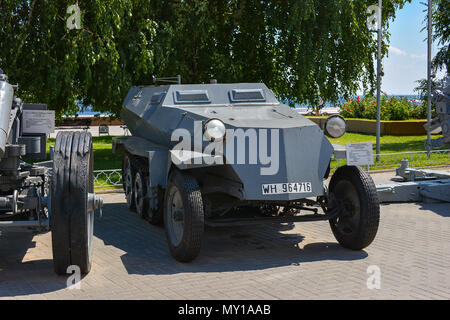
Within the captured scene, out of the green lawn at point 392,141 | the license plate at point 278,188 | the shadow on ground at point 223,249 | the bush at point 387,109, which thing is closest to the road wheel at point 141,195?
the shadow on ground at point 223,249

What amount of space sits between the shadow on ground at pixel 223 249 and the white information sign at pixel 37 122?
1840 millimetres

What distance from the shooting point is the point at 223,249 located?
26.9 ft

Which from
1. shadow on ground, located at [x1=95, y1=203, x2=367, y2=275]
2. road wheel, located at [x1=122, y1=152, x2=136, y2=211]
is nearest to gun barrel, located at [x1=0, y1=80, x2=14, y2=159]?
shadow on ground, located at [x1=95, y1=203, x2=367, y2=275]

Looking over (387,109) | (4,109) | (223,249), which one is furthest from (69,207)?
(387,109)

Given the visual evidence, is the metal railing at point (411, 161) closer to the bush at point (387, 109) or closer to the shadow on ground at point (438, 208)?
the shadow on ground at point (438, 208)

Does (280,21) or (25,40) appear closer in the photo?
(25,40)

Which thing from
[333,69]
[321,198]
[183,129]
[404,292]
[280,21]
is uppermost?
[280,21]

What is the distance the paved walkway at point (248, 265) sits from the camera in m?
6.25

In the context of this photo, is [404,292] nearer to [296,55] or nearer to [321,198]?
[321,198]

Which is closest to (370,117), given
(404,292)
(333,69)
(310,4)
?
(333,69)

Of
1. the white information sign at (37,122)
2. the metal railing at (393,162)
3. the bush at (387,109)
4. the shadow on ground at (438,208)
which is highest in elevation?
the bush at (387,109)

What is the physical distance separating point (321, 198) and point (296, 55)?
33.7ft

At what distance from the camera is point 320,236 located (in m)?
8.95

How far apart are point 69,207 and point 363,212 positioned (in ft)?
11.4
